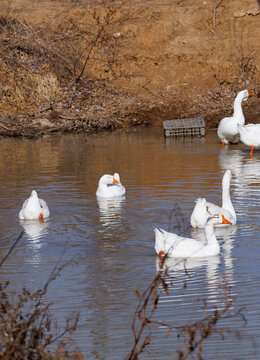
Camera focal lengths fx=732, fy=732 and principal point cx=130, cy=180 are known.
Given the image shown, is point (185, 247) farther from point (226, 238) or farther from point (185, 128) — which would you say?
point (185, 128)

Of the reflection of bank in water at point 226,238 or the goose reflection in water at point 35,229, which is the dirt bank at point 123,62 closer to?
the goose reflection in water at point 35,229

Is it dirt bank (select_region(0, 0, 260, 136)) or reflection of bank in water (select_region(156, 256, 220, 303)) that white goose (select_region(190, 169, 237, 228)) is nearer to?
reflection of bank in water (select_region(156, 256, 220, 303))

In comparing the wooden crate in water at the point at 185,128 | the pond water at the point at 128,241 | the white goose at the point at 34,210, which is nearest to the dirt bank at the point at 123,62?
the wooden crate in water at the point at 185,128

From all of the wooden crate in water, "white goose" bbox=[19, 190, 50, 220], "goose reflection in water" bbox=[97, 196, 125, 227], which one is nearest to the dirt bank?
the wooden crate in water

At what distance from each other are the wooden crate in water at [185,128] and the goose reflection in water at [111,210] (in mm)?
9453

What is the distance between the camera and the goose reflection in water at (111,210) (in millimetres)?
10719

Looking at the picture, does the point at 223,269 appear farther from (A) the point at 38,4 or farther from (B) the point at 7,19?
(A) the point at 38,4

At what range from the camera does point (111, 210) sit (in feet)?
38.0

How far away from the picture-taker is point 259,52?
2894 cm

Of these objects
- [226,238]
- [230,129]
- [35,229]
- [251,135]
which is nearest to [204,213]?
[226,238]

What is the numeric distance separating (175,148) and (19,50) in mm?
10338

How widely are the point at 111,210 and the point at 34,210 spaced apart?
4.72 ft

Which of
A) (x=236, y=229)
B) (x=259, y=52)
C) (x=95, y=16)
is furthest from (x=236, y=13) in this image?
(x=236, y=229)

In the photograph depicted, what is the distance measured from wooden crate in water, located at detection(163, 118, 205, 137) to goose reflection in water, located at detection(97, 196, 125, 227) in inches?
372
